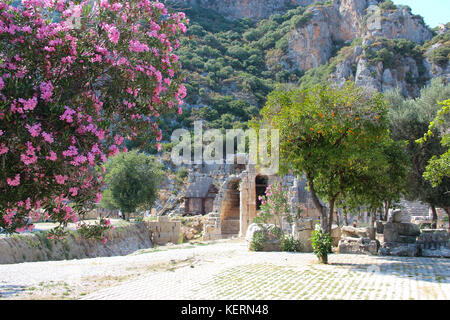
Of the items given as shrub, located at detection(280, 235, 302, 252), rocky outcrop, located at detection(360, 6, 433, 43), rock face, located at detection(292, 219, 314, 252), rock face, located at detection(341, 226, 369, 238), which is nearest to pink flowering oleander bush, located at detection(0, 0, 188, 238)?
shrub, located at detection(280, 235, 302, 252)

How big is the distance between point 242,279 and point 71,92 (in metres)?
5.77

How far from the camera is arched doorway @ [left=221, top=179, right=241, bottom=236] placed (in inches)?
1163

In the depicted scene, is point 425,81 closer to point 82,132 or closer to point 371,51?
point 371,51

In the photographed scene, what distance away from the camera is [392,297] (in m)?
6.73

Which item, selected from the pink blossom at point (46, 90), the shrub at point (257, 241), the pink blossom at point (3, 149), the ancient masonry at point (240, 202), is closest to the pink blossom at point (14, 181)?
the pink blossom at point (3, 149)

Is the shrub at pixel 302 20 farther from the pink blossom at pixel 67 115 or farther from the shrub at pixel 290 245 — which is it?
the pink blossom at pixel 67 115

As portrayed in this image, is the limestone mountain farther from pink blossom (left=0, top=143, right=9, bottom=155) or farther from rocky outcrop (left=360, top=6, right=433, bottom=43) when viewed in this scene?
pink blossom (left=0, top=143, right=9, bottom=155)

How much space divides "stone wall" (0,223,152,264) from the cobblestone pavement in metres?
4.79

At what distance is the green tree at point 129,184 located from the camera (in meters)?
28.8

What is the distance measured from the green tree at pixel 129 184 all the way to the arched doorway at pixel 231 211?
585cm

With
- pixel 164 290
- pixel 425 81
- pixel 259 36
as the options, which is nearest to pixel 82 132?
pixel 164 290

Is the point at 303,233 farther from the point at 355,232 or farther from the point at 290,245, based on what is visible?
the point at 355,232

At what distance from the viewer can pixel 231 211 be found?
31.2 m
